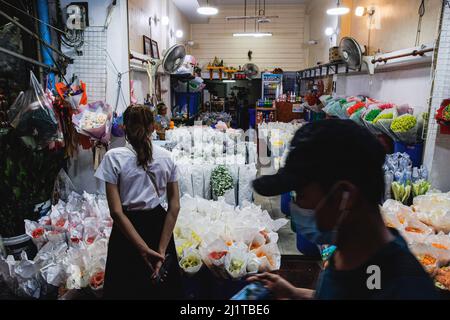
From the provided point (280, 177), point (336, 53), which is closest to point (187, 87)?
point (336, 53)

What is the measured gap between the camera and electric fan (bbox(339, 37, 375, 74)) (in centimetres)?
634

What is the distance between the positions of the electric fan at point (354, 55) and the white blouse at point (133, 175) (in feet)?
17.4

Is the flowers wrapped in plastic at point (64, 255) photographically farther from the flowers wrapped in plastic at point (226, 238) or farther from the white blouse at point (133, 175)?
the white blouse at point (133, 175)

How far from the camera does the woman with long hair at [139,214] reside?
6.97 ft

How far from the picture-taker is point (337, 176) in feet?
3.06

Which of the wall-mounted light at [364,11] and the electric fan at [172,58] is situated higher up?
the wall-mounted light at [364,11]

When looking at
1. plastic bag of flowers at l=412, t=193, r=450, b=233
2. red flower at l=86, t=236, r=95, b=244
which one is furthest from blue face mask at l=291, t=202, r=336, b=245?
plastic bag of flowers at l=412, t=193, r=450, b=233

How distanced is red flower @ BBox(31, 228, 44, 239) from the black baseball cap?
305cm

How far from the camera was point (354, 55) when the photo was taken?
649 cm

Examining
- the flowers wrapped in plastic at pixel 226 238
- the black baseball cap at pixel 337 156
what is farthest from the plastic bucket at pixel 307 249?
the black baseball cap at pixel 337 156

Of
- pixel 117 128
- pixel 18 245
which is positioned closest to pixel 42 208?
pixel 18 245

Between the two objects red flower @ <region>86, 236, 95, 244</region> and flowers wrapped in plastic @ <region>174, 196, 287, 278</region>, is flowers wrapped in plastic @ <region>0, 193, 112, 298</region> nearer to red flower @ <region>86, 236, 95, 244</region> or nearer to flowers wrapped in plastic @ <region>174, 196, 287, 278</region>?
red flower @ <region>86, 236, 95, 244</region>
